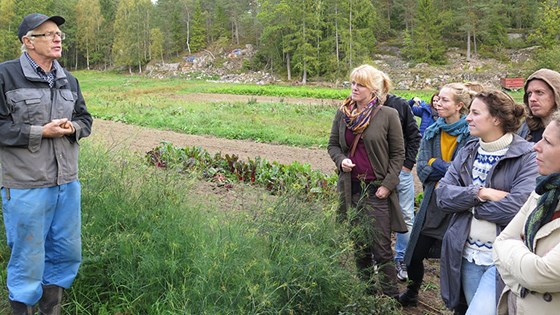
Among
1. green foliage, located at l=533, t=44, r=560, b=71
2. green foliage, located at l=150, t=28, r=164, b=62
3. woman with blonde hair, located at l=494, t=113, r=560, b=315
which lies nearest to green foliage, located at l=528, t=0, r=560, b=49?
green foliage, located at l=533, t=44, r=560, b=71

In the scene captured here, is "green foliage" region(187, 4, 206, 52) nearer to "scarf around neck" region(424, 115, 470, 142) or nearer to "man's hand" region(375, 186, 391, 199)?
"scarf around neck" region(424, 115, 470, 142)

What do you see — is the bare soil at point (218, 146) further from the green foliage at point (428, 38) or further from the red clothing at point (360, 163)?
the green foliage at point (428, 38)

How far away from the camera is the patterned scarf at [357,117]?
4.02m

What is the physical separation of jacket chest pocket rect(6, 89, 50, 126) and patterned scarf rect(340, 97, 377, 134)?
2.47m

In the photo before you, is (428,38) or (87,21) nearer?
(428,38)

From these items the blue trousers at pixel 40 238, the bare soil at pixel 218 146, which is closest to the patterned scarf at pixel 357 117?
the blue trousers at pixel 40 238

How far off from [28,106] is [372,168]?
2805 millimetres

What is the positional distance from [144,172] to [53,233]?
161cm

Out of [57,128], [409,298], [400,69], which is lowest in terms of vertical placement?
[409,298]

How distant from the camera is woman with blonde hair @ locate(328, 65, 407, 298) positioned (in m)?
4.01

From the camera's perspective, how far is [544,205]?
222cm

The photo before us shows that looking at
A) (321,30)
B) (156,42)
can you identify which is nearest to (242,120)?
(321,30)

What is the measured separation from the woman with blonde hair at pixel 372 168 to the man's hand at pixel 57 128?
2.26m

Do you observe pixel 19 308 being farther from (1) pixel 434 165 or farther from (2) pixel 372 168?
(1) pixel 434 165
